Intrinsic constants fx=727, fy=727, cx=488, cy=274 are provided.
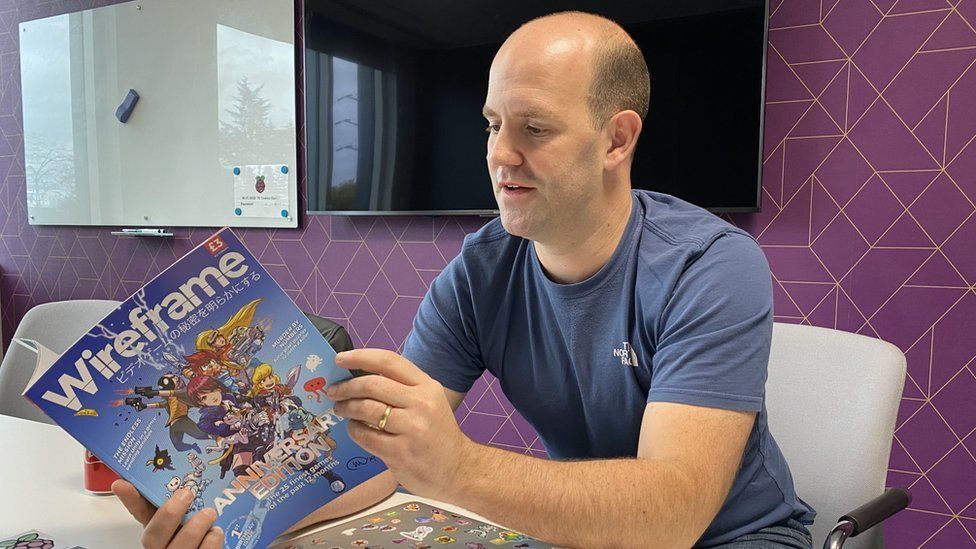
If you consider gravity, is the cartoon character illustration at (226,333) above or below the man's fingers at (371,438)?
above

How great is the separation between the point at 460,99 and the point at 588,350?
5.24ft

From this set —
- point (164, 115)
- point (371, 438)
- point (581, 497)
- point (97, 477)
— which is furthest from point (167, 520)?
point (164, 115)

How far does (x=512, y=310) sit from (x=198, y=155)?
246 cm

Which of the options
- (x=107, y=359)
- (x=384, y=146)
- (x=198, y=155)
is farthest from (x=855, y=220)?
(x=198, y=155)

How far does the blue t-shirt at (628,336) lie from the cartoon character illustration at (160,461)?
0.57m

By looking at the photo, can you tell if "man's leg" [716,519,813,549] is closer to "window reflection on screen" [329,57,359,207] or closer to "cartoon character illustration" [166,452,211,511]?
"cartoon character illustration" [166,452,211,511]

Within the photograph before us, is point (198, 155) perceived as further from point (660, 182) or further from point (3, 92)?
point (660, 182)

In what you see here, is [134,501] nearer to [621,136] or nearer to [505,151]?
[505,151]

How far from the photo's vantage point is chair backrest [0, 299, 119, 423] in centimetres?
190

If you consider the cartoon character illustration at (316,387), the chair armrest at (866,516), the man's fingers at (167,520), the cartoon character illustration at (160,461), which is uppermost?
the cartoon character illustration at (316,387)

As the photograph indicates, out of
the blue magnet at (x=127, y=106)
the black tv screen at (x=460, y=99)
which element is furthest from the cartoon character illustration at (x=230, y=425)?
the blue magnet at (x=127, y=106)

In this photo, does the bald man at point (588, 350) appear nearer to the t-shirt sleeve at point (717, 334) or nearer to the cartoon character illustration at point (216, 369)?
the t-shirt sleeve at point (717, 334)

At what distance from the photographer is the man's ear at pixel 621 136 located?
1217 mm

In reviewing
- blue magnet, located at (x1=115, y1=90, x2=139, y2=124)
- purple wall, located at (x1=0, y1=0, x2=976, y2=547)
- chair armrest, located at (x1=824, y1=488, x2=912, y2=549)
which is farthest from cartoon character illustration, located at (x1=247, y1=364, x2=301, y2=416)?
blue magnet, located at (x1=115, y1=90, x2=139, y2=124)
